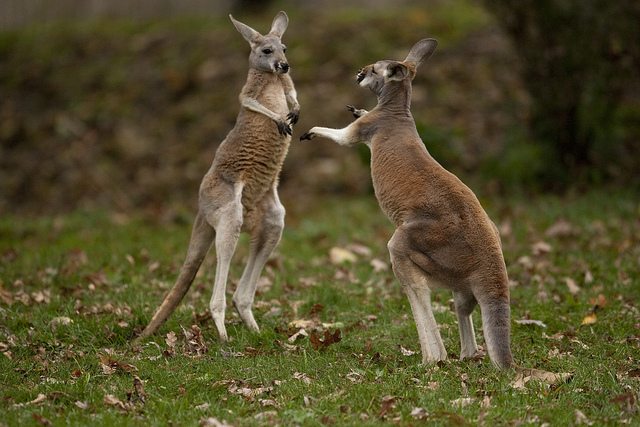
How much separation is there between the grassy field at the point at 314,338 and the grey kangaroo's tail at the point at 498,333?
0.13m

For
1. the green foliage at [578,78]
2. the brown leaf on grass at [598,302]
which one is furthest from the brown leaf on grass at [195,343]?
the green foliage at [578,78]

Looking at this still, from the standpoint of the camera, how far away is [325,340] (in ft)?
22.7

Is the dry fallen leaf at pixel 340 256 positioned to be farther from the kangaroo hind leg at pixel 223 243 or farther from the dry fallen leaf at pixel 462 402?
the dry fallen leaf at pixel 462 402

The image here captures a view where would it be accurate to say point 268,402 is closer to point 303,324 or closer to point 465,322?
point 465,322

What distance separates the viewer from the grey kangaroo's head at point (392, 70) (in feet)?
23.7

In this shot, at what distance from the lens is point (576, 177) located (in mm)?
13289

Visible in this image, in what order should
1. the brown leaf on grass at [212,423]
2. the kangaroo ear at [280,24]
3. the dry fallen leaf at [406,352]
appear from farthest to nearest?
1. the kangaroo ear at [280,24]
2. the dry fallen leaf at [406,352]
3. the brown leaf on grass at [212,423]

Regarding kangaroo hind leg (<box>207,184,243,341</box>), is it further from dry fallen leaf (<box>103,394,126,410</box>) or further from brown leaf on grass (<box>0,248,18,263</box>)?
brown leaf on grass (<box>0,248,18,263</box>)

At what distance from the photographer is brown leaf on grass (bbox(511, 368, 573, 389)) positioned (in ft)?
19.4

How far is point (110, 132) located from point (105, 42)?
3.65 metres

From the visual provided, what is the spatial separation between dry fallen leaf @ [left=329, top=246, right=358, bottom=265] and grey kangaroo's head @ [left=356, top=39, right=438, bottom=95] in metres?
→ 3.01

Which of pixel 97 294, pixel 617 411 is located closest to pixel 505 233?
pixel 97 294

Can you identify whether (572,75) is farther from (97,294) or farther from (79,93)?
(79,93)

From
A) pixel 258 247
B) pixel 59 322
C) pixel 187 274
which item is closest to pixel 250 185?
pixel 258 247
